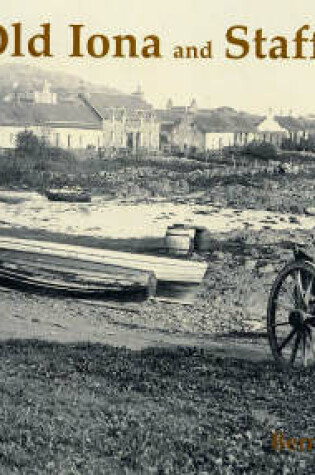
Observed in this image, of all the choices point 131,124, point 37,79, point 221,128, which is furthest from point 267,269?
point 37,79

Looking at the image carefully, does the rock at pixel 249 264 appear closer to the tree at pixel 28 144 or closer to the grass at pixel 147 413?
the grass at pixel 147 413

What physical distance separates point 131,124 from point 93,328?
350 cm

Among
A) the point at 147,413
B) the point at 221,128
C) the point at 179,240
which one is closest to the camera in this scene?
the point at 147,413

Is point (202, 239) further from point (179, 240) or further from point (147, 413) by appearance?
point (147, 413)

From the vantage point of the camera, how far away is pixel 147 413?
539 cm

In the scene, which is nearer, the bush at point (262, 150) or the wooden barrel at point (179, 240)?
the wooden barrel at point (179, 240)

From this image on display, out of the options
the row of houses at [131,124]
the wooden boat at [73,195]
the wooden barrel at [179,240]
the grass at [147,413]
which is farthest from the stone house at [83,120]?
the grass at [147,413]

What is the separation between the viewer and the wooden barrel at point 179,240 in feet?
32.0

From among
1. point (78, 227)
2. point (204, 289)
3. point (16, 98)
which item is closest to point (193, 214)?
point (204, 289)

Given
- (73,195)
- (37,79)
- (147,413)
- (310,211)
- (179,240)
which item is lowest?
(147,413)

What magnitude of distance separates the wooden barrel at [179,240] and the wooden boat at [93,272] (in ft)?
0.49

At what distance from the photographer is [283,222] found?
9.61 metres

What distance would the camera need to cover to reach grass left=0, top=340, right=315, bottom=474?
4.64 metres

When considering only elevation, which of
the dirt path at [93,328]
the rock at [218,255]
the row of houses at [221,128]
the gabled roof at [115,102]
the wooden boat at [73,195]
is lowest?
the dirt path at [93,328]
